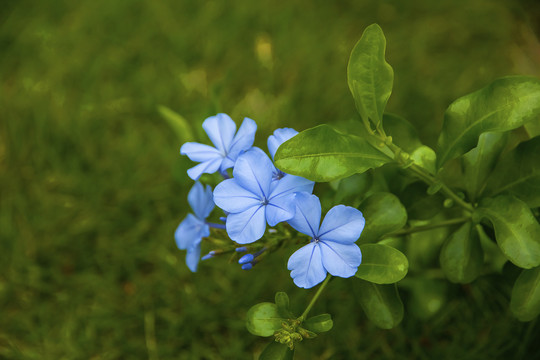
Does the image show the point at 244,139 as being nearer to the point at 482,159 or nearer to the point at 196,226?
the point at 196,226

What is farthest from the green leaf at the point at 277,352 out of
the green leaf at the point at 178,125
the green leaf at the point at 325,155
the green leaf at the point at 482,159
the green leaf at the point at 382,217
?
the green leaf at the point at 178,125

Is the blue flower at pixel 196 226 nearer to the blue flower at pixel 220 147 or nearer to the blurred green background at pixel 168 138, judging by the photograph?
the blue flower at pixel 220 147

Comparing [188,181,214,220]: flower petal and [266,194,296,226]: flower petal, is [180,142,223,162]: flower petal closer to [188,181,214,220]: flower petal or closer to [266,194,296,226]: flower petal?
[188,181,214,220]: flower petal

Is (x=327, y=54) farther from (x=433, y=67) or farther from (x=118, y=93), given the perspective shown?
(x=118, y=93)

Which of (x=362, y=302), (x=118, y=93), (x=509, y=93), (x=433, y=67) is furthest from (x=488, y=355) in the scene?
(x=118, y=93)

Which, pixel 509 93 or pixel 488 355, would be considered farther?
pixel 488 355
